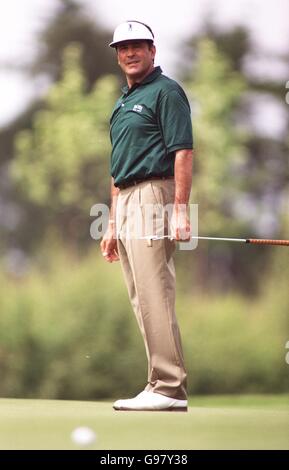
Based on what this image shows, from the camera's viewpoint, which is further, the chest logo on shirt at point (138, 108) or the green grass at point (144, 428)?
the chest logo on shirt at point (138, 108)

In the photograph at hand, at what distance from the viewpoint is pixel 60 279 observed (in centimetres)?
746

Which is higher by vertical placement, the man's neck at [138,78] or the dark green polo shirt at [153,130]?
the man's neck at [138,78]

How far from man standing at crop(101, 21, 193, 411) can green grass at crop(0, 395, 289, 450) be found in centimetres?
14

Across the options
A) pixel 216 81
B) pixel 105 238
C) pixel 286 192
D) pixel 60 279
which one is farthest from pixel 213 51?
pixel 105 238

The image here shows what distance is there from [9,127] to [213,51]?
151cm

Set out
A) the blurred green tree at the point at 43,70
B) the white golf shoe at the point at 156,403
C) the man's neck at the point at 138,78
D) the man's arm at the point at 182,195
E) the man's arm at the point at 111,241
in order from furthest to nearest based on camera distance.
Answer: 1. the blurred green tree at the point at 43,70
2. the man's arm at the point at 111,241
3. the man's neck at the point at 138,78
4. the white golf shoe at the point at 156,403
5. the man's arm at the point at 182,195

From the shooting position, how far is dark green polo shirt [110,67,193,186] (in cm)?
410

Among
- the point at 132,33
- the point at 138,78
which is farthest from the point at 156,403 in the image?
Answer: the point at 132,33

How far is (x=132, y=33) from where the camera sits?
13.9 ft

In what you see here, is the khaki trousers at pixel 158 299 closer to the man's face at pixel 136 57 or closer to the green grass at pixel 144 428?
the green grass at pixel 144 428

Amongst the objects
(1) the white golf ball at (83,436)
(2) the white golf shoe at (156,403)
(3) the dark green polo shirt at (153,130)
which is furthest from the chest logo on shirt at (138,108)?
(1) the white golf ball at (83,436)

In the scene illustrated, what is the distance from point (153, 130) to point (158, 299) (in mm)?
614

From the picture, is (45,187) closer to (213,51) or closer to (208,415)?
(213,51)

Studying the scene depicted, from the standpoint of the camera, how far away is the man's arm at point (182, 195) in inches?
159
